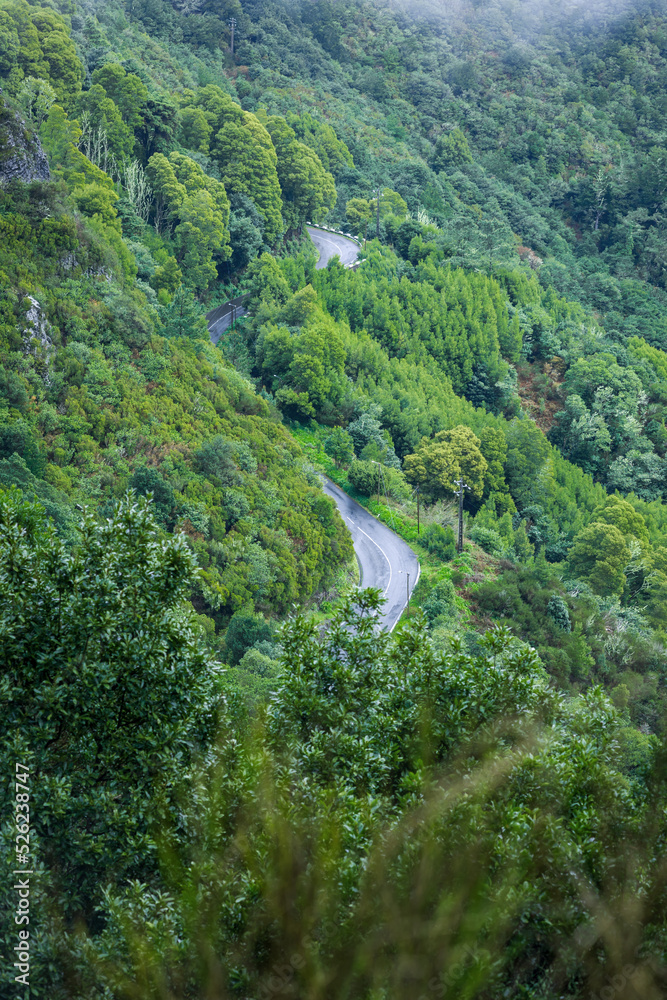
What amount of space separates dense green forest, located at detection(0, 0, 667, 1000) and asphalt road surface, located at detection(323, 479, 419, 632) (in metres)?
0.81

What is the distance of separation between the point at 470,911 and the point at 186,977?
2.41 meters

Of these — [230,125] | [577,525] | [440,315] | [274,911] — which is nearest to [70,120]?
[230,125]

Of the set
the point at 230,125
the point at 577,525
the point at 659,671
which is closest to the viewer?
the point at 659,671

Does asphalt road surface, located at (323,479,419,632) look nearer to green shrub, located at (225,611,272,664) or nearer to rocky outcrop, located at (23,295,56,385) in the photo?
green shrub, located at (225,611,272,664)

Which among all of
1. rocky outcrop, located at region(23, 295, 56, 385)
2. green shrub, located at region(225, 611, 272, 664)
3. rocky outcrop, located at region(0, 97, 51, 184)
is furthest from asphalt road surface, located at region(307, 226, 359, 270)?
green shrub, located at region(225, 611, 272, 664)

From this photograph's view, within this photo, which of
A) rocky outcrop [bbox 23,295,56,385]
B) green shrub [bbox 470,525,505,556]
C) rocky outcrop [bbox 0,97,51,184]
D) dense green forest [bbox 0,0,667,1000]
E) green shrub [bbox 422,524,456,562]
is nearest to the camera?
dense green forest [bbox 0,0,667,1000]

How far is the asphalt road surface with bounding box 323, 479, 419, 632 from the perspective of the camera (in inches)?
1068

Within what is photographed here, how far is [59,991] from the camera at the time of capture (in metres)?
7.73

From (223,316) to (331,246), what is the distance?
14.7 metres

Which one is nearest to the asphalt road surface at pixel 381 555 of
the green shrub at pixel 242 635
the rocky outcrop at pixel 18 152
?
the green shrub at pixel 242 635

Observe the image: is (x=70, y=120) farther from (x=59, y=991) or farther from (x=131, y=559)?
(x=59, y=991)

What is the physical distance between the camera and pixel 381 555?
2966cm

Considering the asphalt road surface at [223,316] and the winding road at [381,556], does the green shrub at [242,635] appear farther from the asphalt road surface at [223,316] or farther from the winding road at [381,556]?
the asphalt road surface at [223,316]

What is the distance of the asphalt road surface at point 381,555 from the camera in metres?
27.1
